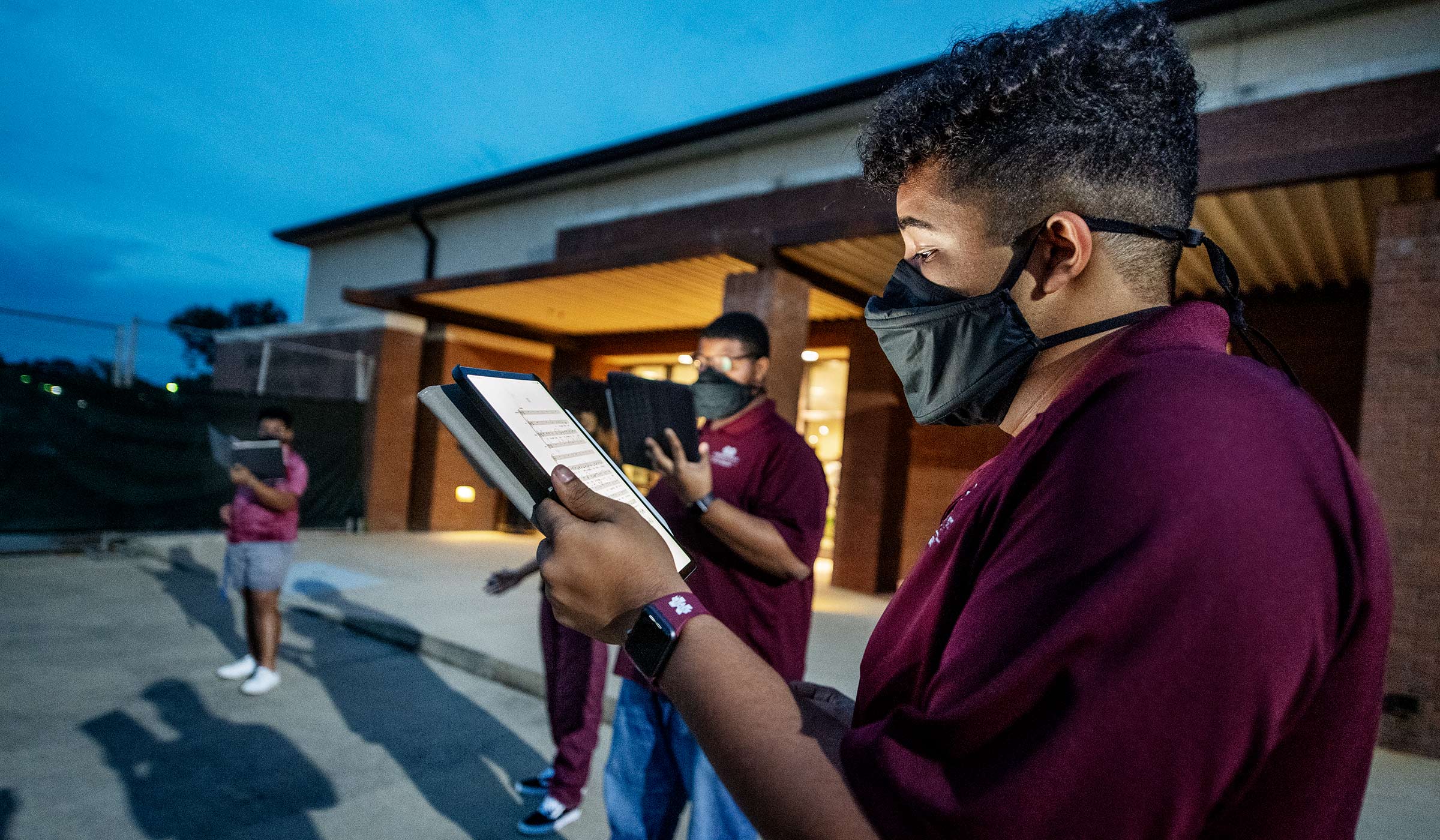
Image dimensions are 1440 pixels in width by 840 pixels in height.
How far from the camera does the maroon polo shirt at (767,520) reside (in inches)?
105

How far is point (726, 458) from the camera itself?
118 inches

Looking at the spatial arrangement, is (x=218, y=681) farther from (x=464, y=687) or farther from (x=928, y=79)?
(x=928, y=79)

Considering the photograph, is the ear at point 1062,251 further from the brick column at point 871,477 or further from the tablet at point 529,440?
the brick column at point 871,477

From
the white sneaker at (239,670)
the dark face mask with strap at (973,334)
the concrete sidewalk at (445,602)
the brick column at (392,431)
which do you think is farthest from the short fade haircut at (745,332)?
the brick column at (392,431)

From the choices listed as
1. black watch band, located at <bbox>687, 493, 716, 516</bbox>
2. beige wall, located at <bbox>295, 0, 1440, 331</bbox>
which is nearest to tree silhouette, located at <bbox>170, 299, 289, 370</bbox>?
beige wall, located at <bbox>295, 0, 1440, 331</bbox>

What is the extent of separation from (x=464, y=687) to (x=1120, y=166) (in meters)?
5.71

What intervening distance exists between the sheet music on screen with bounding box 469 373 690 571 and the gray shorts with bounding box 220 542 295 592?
4703 mm

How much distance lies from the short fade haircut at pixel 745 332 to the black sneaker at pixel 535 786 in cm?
251

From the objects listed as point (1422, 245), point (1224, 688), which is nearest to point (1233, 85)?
point (1422, 245)

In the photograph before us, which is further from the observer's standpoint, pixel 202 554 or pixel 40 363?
pixel 40 363

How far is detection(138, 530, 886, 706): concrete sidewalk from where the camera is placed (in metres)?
6.00

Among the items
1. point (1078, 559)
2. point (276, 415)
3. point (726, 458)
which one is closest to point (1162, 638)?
point (1078, 559)

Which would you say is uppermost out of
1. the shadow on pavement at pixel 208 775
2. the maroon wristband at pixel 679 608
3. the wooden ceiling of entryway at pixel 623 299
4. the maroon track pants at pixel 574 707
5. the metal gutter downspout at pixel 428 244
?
the metal gutter downspout at pixel 428 244

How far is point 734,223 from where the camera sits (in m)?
9.89
